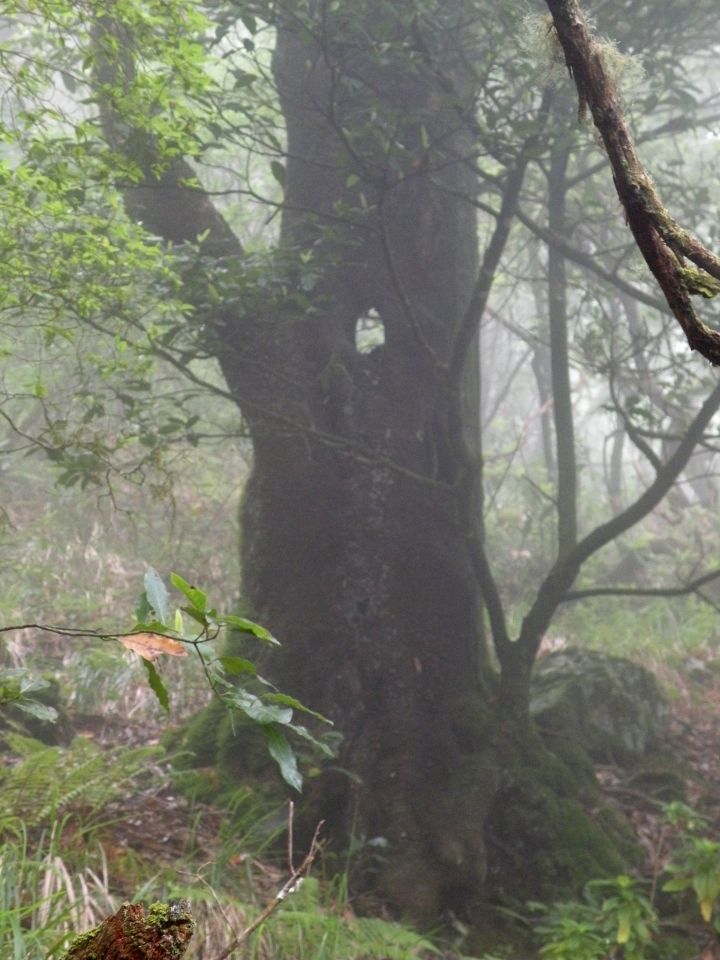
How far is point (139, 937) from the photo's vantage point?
0.86 metres

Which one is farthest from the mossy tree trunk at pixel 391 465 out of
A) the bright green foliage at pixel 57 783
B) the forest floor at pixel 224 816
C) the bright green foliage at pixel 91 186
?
the bright green foliage at pixel 57 783

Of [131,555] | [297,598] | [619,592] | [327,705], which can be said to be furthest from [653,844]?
[131,555]

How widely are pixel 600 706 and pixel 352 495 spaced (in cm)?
261

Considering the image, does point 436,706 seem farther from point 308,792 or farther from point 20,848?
point 20,848

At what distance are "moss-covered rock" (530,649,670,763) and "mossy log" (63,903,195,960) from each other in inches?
221

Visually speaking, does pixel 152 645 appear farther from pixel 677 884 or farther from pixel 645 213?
pixel 677 884

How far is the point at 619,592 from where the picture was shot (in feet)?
18.0

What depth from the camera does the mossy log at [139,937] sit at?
0.86 meters

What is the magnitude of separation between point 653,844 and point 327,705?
7.48ft

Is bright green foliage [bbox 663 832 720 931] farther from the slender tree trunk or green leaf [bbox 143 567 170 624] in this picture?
green leaf [bbox 143 567 170 624]

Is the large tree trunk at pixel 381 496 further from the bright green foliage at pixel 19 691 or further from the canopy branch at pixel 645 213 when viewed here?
the bright green foliage at pixel 19 691

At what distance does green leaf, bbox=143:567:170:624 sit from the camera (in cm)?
164

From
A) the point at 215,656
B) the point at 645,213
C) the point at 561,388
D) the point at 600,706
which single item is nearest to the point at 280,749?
the point at 215,656

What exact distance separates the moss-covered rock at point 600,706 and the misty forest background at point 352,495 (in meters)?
0.02
